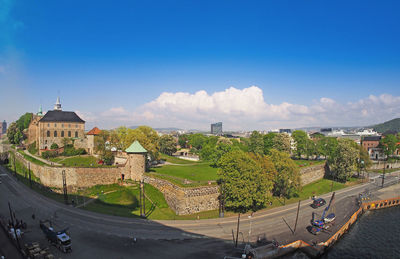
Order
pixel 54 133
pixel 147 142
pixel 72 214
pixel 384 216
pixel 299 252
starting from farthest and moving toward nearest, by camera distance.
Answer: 1. pixel 54 133
2. pixel 147 142
3. pixel 384 216
4. pixel 72 214
5. pixel 299 252

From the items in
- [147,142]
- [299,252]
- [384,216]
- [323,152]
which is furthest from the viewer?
[323,152]

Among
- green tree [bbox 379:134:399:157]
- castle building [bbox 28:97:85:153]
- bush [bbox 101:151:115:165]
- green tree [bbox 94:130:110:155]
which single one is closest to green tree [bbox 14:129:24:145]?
castle building [bbox 28:97:85:153]

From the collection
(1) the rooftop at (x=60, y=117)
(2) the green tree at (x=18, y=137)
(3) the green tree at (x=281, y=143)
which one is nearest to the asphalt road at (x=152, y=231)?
(3) the green tree at (x=281, y=143)

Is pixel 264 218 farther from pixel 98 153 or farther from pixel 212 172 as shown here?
pixel 98 153

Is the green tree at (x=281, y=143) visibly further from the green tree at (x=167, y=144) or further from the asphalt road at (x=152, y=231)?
the green tree at (x=167, y=144)

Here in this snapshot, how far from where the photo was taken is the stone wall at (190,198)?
39.3 meters

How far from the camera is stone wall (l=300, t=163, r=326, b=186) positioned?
63369mm

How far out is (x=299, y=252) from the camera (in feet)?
102

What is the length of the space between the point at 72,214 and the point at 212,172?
31.2 metres

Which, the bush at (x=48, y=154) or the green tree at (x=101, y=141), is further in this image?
the bush at (x=48, y=154)

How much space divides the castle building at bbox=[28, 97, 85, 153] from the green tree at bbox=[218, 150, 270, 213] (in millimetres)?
53046

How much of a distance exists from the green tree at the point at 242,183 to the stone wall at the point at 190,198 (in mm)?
2925

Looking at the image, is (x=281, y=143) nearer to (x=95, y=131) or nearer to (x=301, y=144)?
(x=301, y=144)

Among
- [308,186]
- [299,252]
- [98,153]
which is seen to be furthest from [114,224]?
[308,186]
